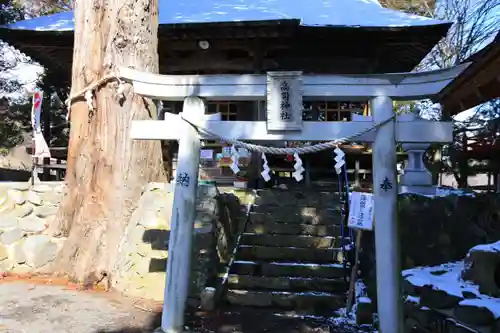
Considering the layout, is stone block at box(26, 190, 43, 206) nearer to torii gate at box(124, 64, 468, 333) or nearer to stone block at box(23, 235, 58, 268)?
stone block at box(23, 235, 58, 268)

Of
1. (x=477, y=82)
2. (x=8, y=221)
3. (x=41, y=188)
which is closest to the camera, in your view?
(x=477, y=82)

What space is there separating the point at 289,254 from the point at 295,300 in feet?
3.43

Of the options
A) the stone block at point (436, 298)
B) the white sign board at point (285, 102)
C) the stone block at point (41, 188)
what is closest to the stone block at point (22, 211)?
the stone block at point (41, 188)

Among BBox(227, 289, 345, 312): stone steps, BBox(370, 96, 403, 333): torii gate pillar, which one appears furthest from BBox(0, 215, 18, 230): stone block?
BBox(370, 96, 403, 333): torii gate pillar

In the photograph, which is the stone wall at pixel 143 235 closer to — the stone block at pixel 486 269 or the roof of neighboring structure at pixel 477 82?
the stone block at pixel 486 269

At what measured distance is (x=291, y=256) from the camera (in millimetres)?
6895

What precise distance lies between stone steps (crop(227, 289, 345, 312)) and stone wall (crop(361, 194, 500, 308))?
75 centimetres

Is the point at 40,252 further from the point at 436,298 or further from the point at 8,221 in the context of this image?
the point at 436,298

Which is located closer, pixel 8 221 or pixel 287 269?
pixel 287 269

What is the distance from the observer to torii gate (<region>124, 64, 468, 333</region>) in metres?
4.60

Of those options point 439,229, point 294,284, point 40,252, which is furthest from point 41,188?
point 439,229

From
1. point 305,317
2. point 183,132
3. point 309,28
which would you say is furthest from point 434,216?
point 309,28

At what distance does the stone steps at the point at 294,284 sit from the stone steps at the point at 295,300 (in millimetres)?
157

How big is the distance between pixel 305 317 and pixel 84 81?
484 cm
